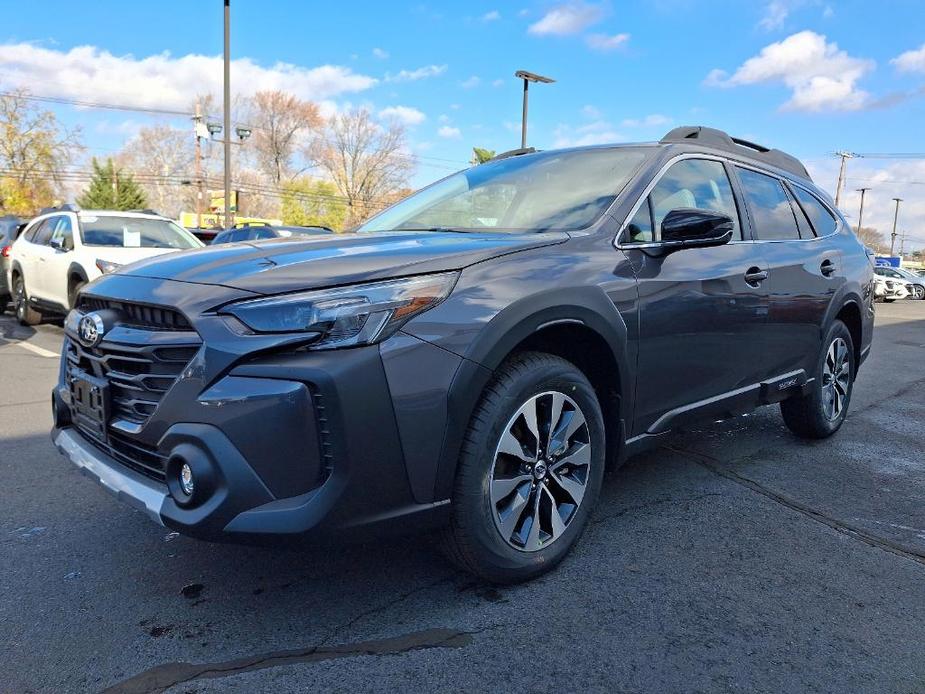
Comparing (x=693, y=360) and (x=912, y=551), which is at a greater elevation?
(x=693, y=360)

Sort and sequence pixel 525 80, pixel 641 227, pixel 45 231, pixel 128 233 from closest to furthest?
pixel 641 227 → pixel 128 233 → pixel 45 231 → pixel 525 80

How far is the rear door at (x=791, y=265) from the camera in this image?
3.93m

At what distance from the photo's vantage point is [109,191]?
168 feet

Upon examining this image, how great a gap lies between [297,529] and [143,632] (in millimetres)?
759

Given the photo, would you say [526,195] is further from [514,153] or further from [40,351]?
[40,351]

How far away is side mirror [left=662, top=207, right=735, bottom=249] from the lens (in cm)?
300

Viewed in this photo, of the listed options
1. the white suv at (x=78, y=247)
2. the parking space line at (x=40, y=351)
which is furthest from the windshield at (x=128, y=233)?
the parking space line at (x=40, y=351)

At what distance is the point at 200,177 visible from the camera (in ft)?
157

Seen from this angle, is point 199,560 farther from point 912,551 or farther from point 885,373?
point 885,373

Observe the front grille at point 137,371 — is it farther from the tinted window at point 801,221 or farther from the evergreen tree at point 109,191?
the evergreen tree at point 109,191

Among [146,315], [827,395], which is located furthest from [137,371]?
[827,395]

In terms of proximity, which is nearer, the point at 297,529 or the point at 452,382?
the point at 297,529

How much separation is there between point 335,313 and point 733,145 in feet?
9.76

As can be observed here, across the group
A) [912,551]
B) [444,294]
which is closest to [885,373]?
[912,551]
